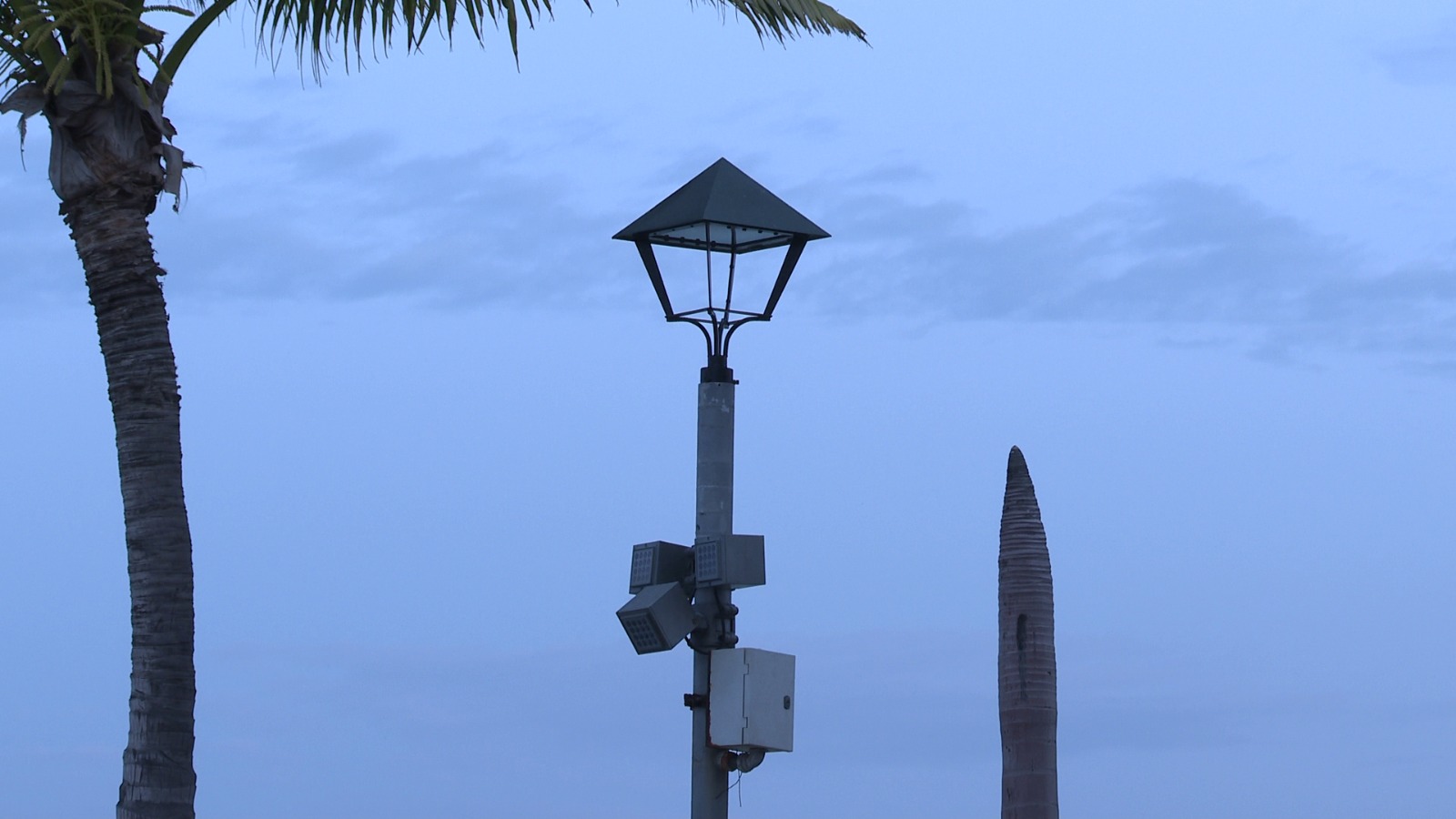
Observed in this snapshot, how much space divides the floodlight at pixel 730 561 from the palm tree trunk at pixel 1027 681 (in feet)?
4.61

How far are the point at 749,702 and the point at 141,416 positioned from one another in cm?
349

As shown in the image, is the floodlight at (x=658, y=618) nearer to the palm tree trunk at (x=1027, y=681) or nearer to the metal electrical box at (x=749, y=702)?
the metal electrical box at (x=749, y=702)

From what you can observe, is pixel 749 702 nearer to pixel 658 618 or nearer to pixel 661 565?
pixel 658 618

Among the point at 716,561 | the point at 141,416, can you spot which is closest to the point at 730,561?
the point at 716,561

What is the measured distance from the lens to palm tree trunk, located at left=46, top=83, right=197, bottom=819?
427 inches

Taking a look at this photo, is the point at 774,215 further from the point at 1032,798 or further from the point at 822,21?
the point at 1032,798

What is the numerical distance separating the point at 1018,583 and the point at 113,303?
5.04 m

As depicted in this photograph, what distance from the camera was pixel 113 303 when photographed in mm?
11141

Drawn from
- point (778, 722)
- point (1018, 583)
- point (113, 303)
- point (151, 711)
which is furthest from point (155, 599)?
point (1018, 583)

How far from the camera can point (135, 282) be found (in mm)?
11141

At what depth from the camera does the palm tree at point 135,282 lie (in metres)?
10.9

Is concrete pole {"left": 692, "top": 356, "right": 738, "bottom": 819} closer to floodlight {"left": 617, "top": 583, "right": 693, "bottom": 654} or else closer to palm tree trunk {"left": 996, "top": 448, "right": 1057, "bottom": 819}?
floodlight {"left": 617, "top": 583, "right": 693, "bottom": 654}

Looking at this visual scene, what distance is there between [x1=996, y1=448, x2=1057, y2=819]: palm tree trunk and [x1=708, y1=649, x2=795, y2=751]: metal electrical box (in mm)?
1229

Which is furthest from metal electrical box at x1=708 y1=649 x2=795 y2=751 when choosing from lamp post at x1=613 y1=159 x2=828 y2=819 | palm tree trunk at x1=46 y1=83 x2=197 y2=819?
palm tree trunk at x1=46 y1=83 x2=197 y2=819
